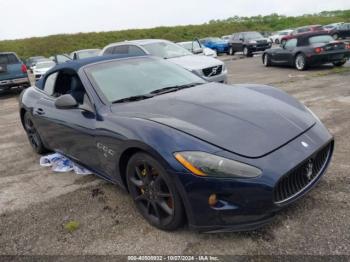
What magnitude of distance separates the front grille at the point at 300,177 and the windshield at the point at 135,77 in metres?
1.75

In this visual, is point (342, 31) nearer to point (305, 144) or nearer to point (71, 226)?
point (305, 144)

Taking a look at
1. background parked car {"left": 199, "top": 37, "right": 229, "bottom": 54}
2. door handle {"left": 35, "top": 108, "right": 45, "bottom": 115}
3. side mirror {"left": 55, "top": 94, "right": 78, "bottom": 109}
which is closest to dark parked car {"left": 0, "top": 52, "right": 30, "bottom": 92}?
door handle {"left": 35, "top": 108, "right": 45, "bottom": 115}

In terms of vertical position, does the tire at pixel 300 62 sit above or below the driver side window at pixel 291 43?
below

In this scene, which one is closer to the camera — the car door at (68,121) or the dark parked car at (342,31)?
the car door at (68,121)

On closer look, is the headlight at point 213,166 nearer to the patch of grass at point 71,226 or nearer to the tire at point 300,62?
the patch of grass at point 71,226

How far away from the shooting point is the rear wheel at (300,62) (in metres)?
12.8

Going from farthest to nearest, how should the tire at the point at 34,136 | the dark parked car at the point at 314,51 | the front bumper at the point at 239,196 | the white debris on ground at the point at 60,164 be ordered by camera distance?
1. the dark parked car at the point at 314,51
2. the tire at the point at 34,136
3. the white debris on ground at the point at 60,164
4. the front bumper at the point at 239,196

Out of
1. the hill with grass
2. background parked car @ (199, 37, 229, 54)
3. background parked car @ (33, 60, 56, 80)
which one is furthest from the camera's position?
the hill with grass

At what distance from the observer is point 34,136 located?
17.7 ft

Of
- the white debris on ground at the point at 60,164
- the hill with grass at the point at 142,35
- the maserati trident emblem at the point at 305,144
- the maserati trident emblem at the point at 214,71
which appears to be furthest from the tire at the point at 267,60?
the hill with grass at the point at 142,35

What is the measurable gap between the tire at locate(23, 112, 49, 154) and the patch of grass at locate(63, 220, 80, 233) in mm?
2318

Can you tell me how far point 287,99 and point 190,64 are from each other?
5.53m

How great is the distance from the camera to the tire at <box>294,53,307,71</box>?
12.8 m

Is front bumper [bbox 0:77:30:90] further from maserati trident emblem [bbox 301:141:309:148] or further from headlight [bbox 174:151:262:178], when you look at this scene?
maserati trident emblem [bbox 301:141:309:148]
